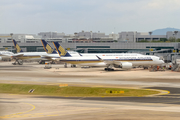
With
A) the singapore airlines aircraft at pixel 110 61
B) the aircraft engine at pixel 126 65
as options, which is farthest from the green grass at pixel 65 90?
the aircraft engine at pixel 126 65

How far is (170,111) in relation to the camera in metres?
27.8


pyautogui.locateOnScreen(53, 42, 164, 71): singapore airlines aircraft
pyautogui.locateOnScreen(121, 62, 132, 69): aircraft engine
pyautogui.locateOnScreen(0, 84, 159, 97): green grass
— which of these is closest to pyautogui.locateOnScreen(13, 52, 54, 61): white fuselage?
pyautogui.locateOnScreen(53, 42, 164, 71): singapore airlines aircraft

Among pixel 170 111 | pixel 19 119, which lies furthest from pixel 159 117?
pixel 19 119

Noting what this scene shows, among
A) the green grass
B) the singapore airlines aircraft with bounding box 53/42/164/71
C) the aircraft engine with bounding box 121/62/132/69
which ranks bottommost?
the green grass

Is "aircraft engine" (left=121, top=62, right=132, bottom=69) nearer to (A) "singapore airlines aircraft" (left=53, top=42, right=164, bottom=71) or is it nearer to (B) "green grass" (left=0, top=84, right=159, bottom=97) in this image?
(A) "singapore airlines aircraft" (left=53, top=42, right=164, bottom=71)

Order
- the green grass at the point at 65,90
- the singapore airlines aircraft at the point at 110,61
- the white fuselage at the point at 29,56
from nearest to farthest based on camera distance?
the green grass at the point at 65,90 < the singapore airlines aircraft at the point at 110,61 < the white fuselage at the point at 29,56

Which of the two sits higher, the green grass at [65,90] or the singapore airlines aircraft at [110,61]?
the singapore airlines aircraft at [110,61]

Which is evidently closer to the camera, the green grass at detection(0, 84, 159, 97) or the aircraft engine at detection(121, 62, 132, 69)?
the green grass at detection(0, 84, 159, 97)

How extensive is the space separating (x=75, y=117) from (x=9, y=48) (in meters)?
165

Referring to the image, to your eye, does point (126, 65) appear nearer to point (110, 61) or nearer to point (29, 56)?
point (110, 61)

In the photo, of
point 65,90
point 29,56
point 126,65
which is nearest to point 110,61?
point 126,65

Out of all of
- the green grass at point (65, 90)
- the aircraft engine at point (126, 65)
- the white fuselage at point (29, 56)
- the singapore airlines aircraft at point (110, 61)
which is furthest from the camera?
the white fuselage at point (29, 56)

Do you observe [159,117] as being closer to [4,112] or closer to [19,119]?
[19,119]

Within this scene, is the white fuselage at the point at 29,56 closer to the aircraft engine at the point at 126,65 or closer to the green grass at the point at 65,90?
the aircraft engine at the point at 126,65
